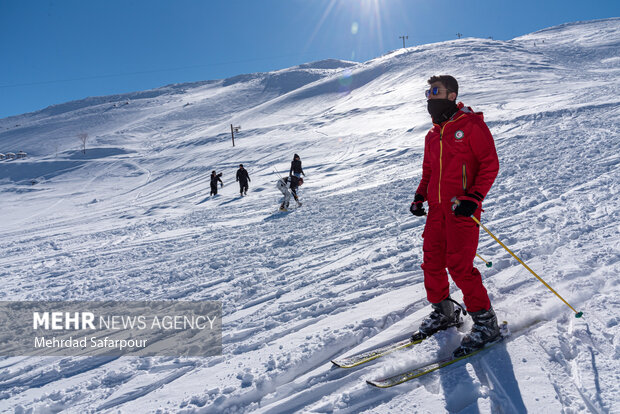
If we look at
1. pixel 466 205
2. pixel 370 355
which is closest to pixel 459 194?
pixel 466 205

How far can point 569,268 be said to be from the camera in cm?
366

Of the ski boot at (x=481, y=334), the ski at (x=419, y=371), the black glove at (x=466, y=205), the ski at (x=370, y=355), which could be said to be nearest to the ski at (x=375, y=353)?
the ski at (x=370, y=355)

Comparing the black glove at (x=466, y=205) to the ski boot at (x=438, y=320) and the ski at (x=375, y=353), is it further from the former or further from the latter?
the ski at (x=375, y=353)

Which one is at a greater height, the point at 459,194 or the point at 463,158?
the point at 463,158

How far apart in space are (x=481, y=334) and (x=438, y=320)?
1.33ft

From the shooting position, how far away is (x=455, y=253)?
9.01 feet

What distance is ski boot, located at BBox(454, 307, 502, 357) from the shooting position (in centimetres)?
269

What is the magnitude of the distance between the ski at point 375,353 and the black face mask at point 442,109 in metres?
1.83

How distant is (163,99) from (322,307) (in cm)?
8974

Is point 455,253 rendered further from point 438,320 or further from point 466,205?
point 438,320

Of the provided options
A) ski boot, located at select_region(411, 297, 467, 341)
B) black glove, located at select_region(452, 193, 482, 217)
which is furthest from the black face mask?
ski boot, located at select_region(411, 297, 467, 341)

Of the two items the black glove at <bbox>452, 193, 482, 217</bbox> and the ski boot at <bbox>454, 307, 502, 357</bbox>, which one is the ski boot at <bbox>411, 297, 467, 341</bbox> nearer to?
the ski boot at <bbox>454, 307, 502, 357</bbox>

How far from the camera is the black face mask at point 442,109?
2830 millimetres

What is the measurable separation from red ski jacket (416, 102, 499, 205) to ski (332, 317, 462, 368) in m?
1.19
